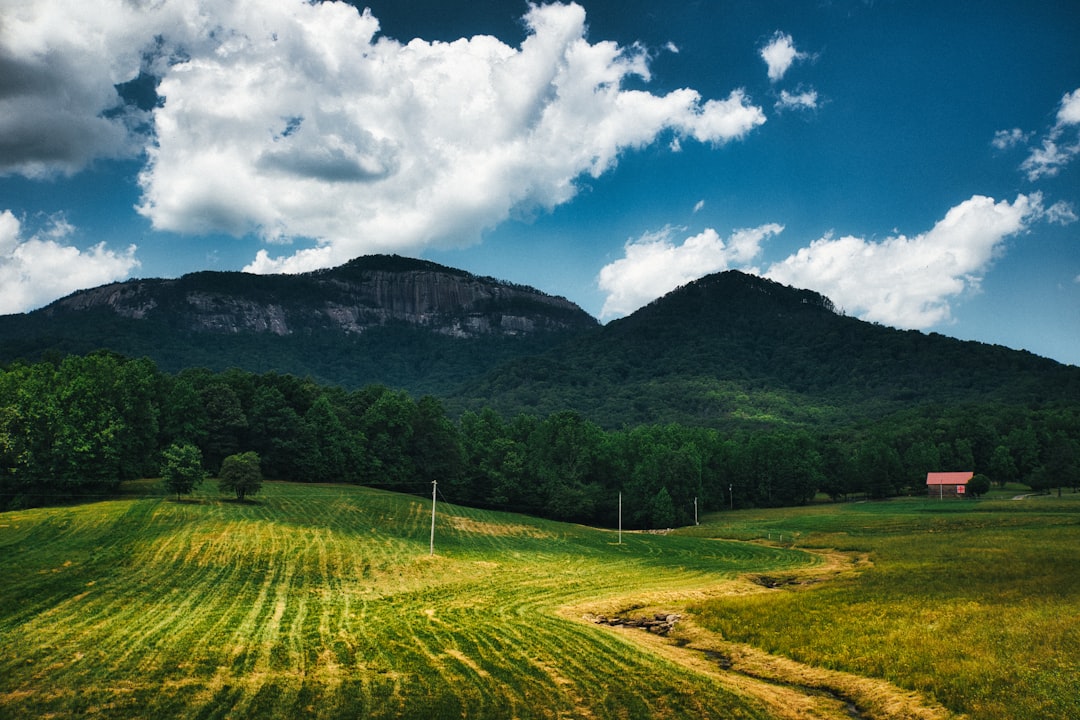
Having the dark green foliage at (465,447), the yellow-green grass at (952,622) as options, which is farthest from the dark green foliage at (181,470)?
the yellow-green grass at (952,622)

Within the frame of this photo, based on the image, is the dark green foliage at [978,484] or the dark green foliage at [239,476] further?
the dark green foliage at [978,484]

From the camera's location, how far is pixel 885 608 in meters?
27.4

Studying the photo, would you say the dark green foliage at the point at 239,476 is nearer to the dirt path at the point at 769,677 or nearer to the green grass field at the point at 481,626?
the green grass field at the point at 481,626

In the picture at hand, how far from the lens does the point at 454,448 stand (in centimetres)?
9744

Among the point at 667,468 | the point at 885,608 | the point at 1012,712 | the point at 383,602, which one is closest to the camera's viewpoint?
the point at 1012,712

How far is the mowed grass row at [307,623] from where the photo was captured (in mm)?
16625

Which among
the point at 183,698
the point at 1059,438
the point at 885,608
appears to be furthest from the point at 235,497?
the point at 1059,438

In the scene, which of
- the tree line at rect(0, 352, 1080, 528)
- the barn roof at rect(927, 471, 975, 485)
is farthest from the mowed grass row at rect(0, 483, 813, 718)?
the barn roof at rect(927, 471, 975, 485)

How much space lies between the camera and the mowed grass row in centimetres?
1662

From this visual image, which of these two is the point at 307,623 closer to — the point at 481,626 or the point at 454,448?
the point at 481,626

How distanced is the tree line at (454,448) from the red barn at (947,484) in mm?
5358

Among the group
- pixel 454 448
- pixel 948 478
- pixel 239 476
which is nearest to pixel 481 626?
pixel 239 476

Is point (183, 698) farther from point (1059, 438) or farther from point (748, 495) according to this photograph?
point (1059, 438)

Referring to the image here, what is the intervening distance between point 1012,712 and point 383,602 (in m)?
24.5
